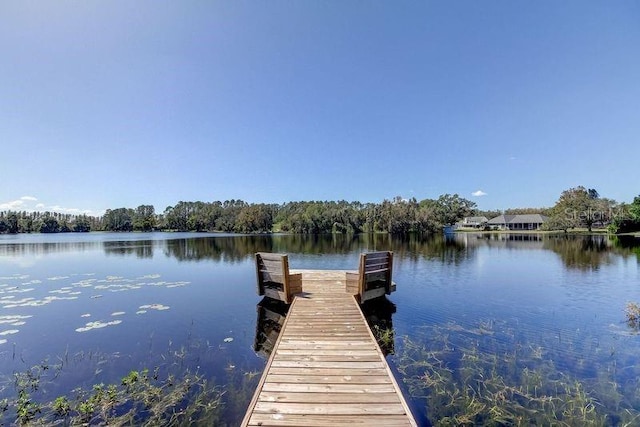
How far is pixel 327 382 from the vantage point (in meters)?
4.18

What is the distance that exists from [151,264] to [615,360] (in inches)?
962

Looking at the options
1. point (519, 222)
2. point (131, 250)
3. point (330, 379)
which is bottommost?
point (131, 250)

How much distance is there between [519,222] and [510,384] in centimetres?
9501

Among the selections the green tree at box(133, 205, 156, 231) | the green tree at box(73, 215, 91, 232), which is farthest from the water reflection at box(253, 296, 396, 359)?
the green tree at box(73, 215, 91, 232)

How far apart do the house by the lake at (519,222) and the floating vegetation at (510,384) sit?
89373 millimetres

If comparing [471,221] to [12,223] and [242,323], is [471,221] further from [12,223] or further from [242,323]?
[12,223]

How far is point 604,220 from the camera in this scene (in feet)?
233

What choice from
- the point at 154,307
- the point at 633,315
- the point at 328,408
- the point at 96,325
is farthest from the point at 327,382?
the point at 633,315

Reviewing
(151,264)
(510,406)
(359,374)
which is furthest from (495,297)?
(151,264)

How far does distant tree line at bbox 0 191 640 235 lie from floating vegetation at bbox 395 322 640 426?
64095 mm

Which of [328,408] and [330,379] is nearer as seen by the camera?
[328,408]

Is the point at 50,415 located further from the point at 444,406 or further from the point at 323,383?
the point at 444,406

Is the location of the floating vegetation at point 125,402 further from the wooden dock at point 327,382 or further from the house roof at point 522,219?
the house roof at point 522,219

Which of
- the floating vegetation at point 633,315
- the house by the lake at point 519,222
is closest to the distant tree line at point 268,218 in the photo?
the house by the lake at point 519,222
